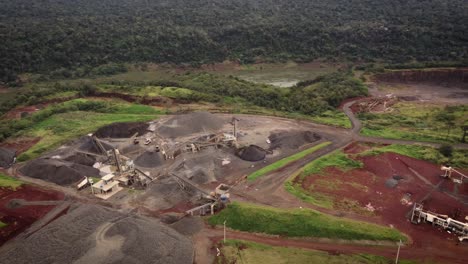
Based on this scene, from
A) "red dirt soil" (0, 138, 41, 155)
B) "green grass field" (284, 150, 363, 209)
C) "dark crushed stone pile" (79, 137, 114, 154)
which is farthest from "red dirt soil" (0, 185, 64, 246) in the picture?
"green grass field" (284, 150, 363, 209)

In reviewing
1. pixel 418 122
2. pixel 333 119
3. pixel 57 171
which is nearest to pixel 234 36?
pixel 333 119

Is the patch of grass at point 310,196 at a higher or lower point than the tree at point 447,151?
lower

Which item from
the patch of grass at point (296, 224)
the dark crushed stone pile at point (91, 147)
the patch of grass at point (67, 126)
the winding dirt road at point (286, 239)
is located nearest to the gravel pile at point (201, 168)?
the winding dirt road at point (286, 239)

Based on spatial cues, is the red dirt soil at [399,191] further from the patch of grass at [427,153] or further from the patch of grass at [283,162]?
the patch of grass at [283,162]

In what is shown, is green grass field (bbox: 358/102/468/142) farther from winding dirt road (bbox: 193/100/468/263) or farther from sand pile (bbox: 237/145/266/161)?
sand pile (bbox: 237/145/266/161)

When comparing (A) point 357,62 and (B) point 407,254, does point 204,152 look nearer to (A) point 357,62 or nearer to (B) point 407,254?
(B) point 407,254

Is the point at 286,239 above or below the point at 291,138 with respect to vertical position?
below

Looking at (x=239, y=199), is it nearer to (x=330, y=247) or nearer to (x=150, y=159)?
(x=330, y=247)

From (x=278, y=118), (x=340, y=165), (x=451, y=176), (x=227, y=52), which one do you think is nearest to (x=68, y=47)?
(x=227, y=52)
